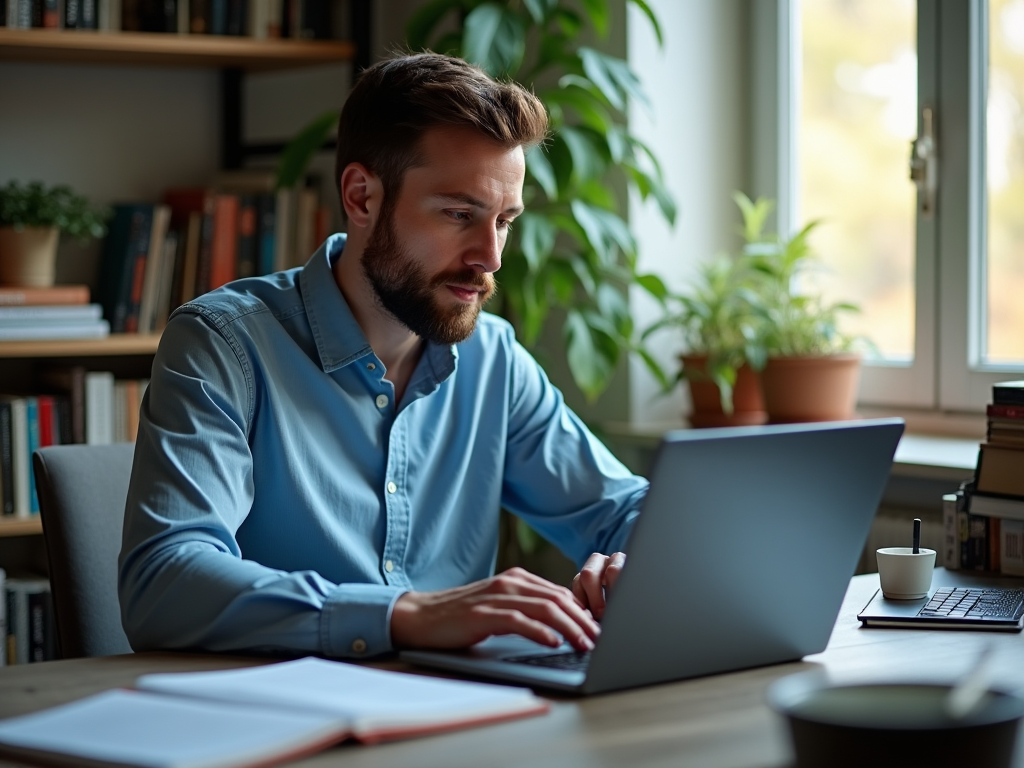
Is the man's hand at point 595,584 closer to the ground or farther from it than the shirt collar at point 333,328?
closer to the ground

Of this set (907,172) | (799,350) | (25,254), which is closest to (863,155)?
(907,172)

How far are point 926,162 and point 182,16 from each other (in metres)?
1.60

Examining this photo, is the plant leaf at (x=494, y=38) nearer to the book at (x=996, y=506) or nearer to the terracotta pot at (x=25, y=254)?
the terracotta pot at (x=25, y=254)

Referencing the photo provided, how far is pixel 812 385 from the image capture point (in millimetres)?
2523

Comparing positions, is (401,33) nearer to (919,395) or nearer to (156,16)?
(156,16)

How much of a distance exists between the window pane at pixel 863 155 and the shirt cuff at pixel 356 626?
1.67 metres

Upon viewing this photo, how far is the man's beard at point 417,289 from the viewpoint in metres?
1.65

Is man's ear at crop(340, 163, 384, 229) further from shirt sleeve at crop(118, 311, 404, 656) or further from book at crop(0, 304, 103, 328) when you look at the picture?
book at crop(0, 304, 103, 328)

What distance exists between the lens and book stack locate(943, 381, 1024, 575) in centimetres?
163

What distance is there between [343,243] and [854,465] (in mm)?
927

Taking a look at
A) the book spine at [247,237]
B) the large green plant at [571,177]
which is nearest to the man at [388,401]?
the large green plant at [571,177]

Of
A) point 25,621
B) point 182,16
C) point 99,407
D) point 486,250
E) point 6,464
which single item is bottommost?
point 25,621

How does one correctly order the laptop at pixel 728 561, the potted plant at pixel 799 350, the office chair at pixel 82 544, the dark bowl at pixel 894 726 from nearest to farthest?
the dark bowl at pixel 894 726 → the laptop at pixel 728 561 → the office chair at pixel 82 544 → the potted plant at pixel 799 350

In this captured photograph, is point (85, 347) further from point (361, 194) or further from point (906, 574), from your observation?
point (906, 574)
